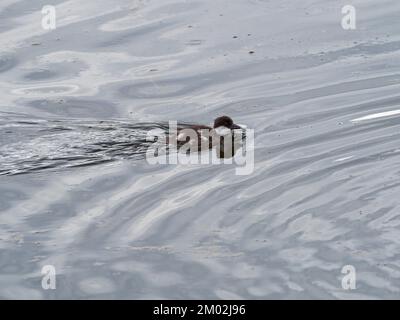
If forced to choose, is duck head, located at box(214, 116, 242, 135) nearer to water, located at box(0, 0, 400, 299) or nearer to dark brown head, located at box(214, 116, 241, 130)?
dark brown head, located at box(214, 116, 241, 130)

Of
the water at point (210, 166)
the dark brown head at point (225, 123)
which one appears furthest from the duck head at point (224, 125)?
the water at point (210, 166)

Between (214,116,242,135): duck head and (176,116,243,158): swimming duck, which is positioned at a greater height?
(214,116,242,135): duck head

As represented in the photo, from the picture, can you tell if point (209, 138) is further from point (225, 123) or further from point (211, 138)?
point (225, 123)

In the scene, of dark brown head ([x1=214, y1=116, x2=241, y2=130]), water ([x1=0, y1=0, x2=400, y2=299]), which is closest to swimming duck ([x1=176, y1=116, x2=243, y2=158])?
dark brown head ([x1=214, y1=116, x2=241, y2=130])

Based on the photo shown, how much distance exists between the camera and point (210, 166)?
12.4 meters

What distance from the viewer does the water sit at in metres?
9.84

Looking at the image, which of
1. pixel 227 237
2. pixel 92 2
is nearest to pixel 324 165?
pixel 227 237

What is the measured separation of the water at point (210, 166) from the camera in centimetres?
984

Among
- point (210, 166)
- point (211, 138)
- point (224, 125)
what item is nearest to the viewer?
point (210, 166)

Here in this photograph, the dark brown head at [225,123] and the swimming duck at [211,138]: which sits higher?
the dark brown head at [225,123]

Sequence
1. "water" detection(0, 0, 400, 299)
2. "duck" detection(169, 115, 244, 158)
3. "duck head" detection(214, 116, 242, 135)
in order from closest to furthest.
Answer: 1. "water" detection(0, 0, 400, 299)
2. "duck" detection(169, 115, 244, 158)
3. "duck head" detection(214, 116, 242, 135)

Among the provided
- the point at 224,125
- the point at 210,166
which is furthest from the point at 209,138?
the point at 210,166

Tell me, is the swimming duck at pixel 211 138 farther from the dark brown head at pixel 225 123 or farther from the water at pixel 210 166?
the water at pixel 210 166

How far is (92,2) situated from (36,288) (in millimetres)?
9014
